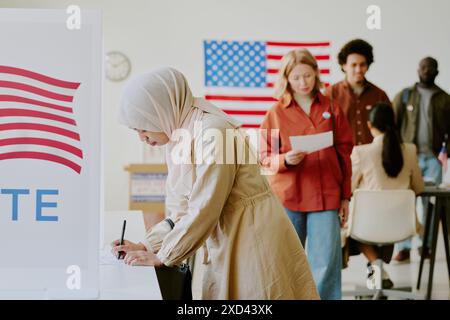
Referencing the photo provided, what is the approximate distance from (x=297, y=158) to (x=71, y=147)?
1.55 meters

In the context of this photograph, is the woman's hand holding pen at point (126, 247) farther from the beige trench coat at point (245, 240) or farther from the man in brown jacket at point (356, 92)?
the man in brown jacket at point (356, 92)

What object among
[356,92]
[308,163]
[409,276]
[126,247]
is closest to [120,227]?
[126,247]

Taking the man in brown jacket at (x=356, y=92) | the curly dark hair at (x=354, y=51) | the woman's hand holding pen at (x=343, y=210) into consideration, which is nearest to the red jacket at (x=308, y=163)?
the woman's hand holding pen at (x=343, y=210)

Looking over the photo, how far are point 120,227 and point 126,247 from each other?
0.36m

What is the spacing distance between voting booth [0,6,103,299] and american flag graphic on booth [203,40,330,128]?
96.9 inches

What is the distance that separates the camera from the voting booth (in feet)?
3.00

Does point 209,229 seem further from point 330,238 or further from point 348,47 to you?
point 348,47

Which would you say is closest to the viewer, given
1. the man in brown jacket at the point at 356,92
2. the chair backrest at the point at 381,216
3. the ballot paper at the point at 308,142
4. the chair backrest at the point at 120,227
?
the chair backrest at the point at 120,227

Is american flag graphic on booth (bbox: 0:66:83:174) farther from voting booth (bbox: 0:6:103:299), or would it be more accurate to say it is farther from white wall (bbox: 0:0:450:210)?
white wall (bbox: 0:0:450:210)

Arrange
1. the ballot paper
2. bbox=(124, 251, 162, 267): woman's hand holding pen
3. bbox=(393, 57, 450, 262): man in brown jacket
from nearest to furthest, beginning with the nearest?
bbox=(124, 251, 162, 267): woman's hand holding pen
the ballot paper
bbox=(393, 57, 450, 262): man in brown jacket

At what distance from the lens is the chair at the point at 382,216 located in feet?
8.80

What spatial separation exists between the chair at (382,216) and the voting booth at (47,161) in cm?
189

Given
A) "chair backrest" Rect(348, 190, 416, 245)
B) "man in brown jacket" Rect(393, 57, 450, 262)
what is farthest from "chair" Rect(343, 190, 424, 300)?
"man in brown jacket" Rect(393, 57, 450, 262)

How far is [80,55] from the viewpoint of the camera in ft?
2.98
